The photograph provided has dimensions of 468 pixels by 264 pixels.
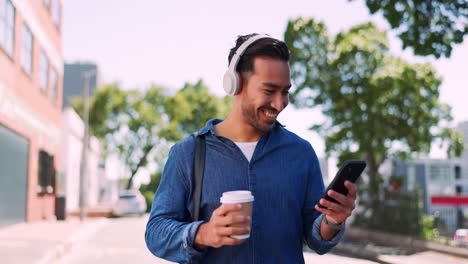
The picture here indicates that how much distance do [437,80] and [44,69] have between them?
1730cm

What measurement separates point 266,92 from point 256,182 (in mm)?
394

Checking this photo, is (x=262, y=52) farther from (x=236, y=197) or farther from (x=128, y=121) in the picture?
(x=128, y=121)

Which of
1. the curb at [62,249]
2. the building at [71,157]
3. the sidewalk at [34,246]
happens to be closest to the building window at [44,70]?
the sidewalk at [34,246]

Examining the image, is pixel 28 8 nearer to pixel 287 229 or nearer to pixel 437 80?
pixel 437 80

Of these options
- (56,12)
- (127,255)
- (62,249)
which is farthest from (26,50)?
(127,255)

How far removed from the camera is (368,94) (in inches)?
910

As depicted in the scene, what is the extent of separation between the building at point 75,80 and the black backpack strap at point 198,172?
100453mm

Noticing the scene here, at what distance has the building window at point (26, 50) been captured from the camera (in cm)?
2084

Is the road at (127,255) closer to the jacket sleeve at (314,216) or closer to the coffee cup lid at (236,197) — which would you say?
the jacket sleeve at (314,216)

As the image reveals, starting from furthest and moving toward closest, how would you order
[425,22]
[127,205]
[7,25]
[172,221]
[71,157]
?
[71,157] < [127,205] < [7,25] < [425,22] < [172,221]

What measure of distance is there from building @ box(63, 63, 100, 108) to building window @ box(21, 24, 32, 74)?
79189 mm

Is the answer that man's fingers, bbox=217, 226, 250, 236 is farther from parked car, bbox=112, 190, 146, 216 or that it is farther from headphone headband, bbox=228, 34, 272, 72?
parked car, bbox=112, 190, 146, 216

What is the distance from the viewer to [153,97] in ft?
184

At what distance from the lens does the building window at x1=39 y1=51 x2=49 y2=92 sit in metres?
24.6
